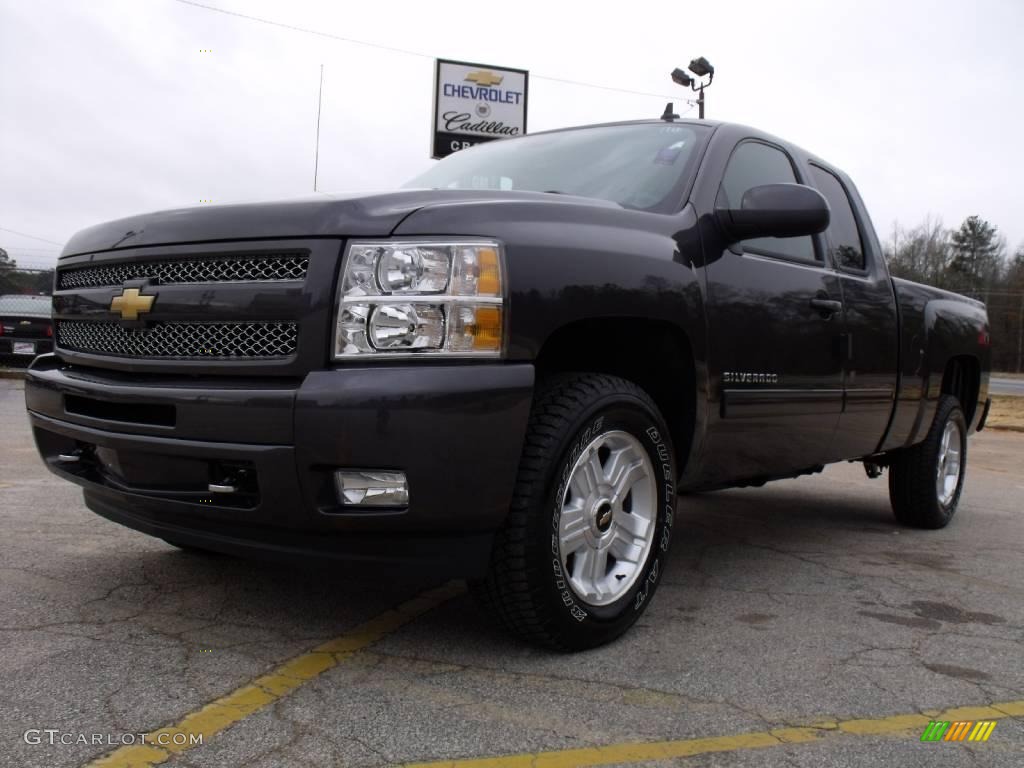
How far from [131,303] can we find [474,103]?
710 inches

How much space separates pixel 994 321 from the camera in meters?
67.7

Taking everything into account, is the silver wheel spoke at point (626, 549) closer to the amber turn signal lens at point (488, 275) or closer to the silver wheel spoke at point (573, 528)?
the silver wheel spoke at point (573, 528)

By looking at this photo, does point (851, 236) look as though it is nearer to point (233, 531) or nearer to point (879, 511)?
point (879, 511)

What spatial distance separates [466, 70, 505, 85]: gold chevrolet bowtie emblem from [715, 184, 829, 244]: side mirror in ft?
57.5

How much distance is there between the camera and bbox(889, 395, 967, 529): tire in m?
5.31

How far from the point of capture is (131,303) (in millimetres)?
2781

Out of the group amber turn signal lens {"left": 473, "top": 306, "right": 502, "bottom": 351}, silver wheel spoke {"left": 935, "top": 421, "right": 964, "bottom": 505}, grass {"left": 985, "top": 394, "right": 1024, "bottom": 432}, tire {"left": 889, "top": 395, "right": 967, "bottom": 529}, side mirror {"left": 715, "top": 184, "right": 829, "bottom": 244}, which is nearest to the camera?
amber turn signal lens {"left": 473, "top": 306, "right": 502, "bottom": 351}

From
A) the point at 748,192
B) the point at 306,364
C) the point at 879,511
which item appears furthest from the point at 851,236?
the point at 306,364

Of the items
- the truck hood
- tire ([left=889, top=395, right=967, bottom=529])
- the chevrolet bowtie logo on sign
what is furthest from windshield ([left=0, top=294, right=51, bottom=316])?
the chevrolet bowtie logo on sign

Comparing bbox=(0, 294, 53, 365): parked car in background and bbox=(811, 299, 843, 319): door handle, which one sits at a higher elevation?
bbox=(811, 299, 843, 319): door handle

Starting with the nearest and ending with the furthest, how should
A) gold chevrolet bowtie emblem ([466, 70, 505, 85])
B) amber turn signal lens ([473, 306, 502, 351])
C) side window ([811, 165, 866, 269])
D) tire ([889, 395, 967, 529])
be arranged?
amber turn signal lens ([473, 306, 502, 351]), side window ([811, 165, 866, 269]), tire ([889, 395, 967, 529]), gold chevrolet bowtie emblem ([466, 70, 505, 85])

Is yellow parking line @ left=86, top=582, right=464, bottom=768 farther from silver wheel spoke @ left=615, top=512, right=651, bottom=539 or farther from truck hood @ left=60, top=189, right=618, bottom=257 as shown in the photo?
truck hood @ left=60, top=189, right=618, bottom=257

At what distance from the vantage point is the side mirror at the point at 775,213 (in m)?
3.39

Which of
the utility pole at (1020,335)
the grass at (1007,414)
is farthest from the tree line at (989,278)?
the grass at (1007,414)
